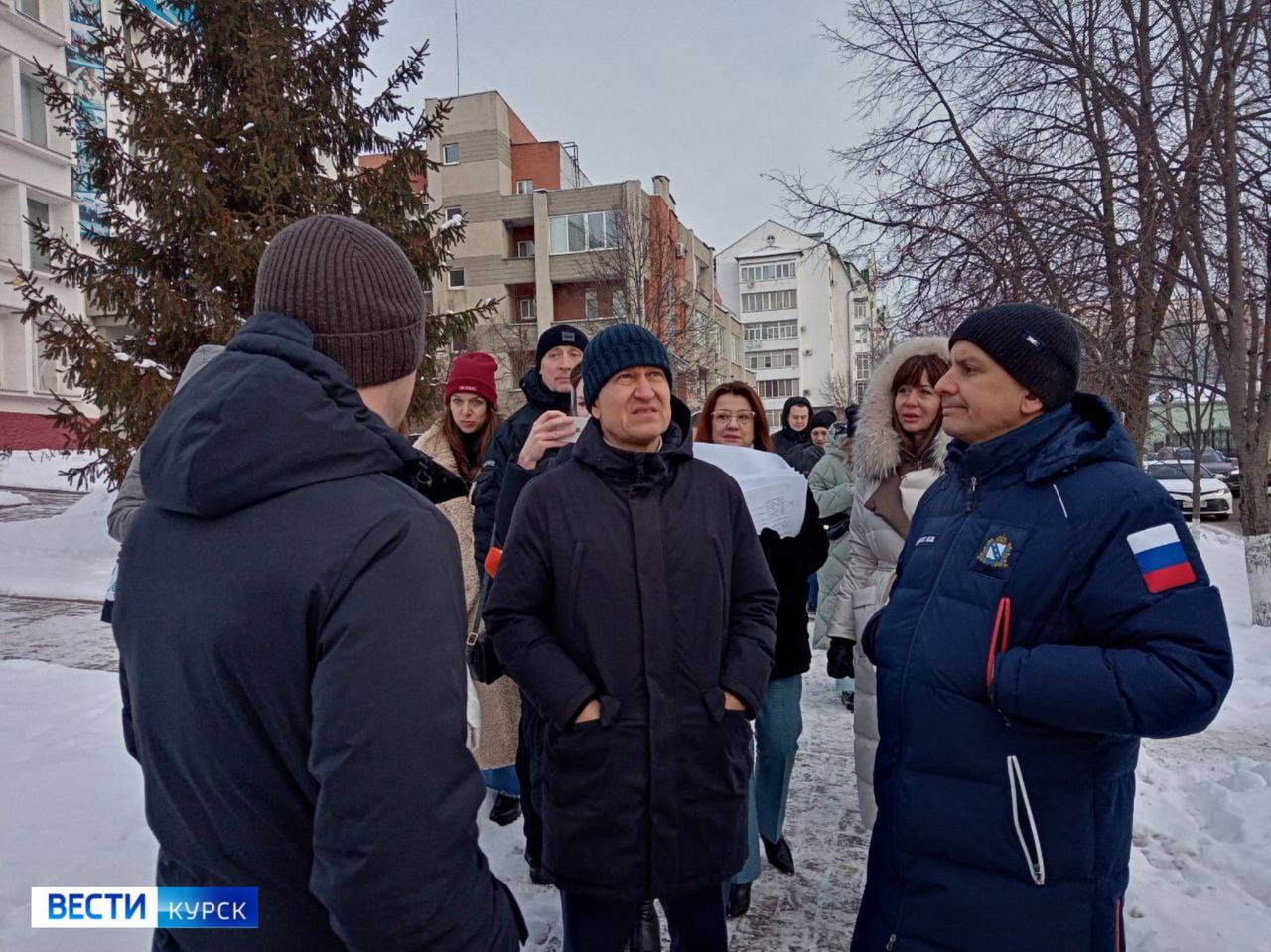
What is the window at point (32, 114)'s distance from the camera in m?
22.9

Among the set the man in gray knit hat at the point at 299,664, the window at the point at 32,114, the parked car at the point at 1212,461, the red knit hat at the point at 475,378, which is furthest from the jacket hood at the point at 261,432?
the window at the point at 32,114

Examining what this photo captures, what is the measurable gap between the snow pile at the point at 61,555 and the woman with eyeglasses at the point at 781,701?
976 centimetres

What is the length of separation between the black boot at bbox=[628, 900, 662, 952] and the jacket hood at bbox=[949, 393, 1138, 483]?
1.77 m

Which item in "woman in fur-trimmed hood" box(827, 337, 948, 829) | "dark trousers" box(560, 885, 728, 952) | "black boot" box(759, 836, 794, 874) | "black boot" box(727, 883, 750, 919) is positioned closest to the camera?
"dark trousers" box(560, 885, 728, 952)

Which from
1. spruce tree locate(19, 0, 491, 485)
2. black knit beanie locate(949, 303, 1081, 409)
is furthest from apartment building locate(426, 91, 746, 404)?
black knit beanie locate(949, 303, 1081, 409)

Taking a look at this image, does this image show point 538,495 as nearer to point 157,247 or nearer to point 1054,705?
point 1054,705

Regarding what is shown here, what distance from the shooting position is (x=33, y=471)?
2306cm

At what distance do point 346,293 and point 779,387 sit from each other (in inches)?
2575

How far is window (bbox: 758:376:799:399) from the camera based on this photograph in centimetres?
6481

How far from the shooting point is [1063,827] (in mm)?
1767

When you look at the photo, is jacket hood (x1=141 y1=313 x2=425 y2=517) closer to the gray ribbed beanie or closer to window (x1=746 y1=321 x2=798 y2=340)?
the gray ribbed beanie

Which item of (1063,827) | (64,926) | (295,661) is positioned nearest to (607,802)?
(1063,827)

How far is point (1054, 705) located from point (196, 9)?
10.5 meters

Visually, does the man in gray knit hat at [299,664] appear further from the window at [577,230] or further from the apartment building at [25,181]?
the window at [577,230]
